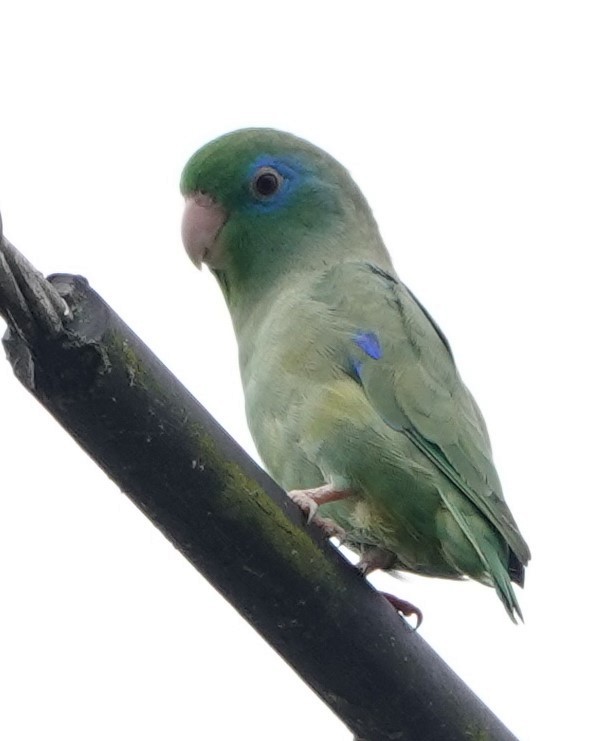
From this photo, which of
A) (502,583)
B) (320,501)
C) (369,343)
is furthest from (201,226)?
(502,583)

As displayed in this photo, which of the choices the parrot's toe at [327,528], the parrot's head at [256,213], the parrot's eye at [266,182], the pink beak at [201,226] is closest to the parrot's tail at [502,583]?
the parrot's toe at [327,528]

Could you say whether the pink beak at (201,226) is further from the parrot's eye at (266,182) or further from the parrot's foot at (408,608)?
the parrot's foot at (408,608)

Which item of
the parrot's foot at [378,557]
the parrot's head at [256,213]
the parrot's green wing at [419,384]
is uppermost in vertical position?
the parrot's head at [256,213]

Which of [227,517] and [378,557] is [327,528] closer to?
[227,517]

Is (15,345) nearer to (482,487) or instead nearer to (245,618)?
(245,618)

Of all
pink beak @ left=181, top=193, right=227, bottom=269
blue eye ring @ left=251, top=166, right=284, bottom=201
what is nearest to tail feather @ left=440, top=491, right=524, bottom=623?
pink beak @ left=181, top=193, right=227, bottom=269

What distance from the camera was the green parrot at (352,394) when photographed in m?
4.01

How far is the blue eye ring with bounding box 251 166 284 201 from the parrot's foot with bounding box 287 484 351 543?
158 centimetres

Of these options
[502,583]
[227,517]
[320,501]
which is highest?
[227,517]

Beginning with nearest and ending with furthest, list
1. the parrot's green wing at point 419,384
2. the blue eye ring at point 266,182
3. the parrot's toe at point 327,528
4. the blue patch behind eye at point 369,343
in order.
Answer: the parrot's toe at point 327,528 < the parrot's green wing at point 419,384 < the blue patch behind eye at point 369,343 < the blue eye ring at point 266,182

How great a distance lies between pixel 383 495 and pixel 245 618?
1.34 meters

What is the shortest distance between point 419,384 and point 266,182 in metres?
1.35

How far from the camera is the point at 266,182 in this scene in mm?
5180

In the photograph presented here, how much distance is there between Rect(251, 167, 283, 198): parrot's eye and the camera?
5148 mm
